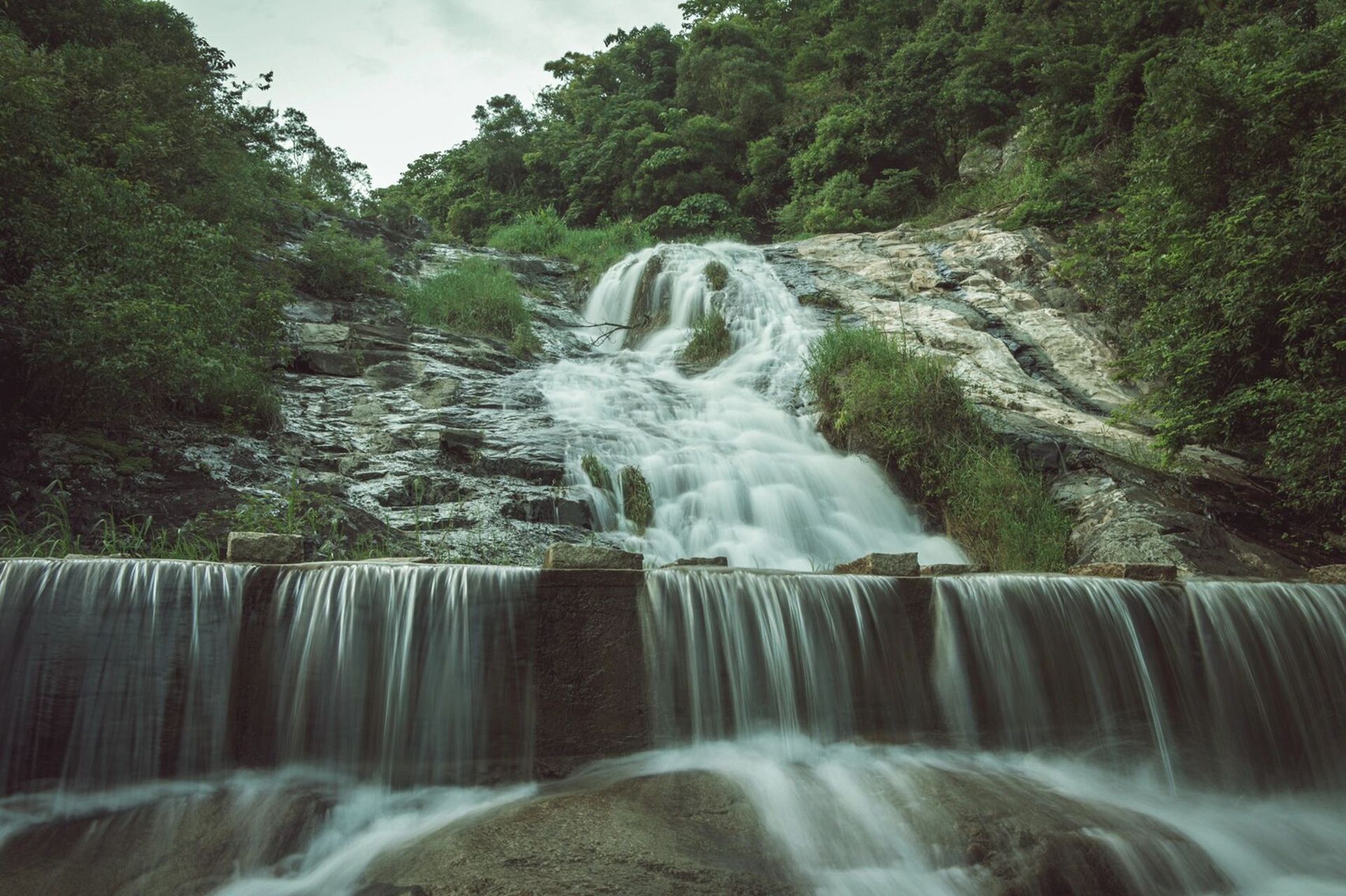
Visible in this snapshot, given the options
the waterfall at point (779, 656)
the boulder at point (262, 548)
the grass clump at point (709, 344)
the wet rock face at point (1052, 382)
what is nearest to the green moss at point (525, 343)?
the grass clump at point (709, 344)

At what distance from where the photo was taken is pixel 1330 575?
5.99m

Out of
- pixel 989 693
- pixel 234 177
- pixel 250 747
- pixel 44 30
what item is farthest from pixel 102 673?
pixel 44 30

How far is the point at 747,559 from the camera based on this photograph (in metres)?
7.47

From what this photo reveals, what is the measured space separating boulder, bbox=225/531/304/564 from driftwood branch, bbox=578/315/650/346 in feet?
37.4

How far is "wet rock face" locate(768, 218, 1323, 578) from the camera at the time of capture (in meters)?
7.21

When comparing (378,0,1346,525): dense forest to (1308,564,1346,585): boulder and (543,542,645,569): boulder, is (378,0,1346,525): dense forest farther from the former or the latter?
(543,542,645,569): boulder

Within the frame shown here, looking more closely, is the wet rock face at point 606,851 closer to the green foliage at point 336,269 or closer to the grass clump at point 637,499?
the grass clump at point 637,499

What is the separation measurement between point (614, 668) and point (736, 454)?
542cm

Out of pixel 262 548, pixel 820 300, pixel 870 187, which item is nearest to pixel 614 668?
pixel 262 548

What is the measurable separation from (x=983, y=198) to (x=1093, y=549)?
13.2 meters

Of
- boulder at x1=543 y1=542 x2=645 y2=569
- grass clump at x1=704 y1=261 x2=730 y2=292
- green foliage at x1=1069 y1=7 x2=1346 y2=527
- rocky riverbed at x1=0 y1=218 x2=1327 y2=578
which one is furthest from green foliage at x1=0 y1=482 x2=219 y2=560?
grass clump at x1=704 y1=261 x2=730 y2=292

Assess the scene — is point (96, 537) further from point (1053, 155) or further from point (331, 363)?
point (1053, 155)

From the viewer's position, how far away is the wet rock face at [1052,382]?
721cm

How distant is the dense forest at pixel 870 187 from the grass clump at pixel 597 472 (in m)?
3.49
